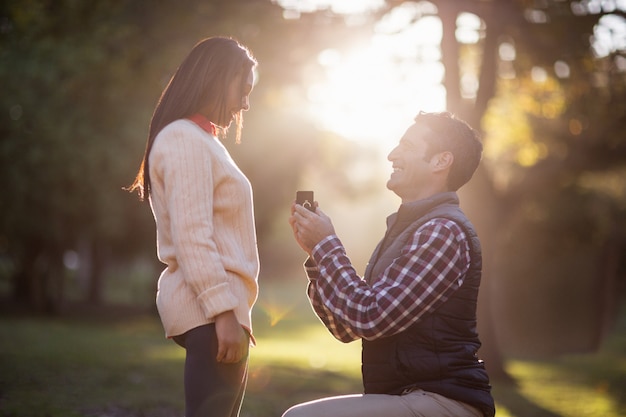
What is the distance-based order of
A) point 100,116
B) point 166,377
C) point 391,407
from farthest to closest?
point 100,116
point 166,377
point 391,407

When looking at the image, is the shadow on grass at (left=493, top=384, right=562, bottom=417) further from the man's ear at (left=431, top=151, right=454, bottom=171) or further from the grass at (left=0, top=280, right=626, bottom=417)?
the man's ear at (left=431, top=151, right=454, bottom=171)

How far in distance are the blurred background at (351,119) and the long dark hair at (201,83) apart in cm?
301

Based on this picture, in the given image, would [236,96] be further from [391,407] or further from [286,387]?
[286,387]

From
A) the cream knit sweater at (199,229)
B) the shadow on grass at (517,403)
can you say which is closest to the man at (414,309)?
the cream knit sweater at (199,229)

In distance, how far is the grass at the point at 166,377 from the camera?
988cm

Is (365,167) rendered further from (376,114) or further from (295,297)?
(376,114)

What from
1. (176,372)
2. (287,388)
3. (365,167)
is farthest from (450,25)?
(365,167)

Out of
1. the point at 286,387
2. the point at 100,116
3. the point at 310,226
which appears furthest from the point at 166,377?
the point at 100,116

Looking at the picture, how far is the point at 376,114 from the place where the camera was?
1417 cm

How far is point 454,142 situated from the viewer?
12.2ft

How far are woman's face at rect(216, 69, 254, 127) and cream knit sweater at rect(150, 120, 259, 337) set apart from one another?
134 mm

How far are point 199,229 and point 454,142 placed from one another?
1193 mm

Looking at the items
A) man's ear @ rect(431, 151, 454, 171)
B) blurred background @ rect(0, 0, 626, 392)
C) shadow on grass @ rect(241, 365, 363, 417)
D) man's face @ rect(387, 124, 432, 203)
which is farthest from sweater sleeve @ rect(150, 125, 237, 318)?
shadow on grass @ rect(241, 365, 363, 417)

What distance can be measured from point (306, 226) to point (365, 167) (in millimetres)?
41664
